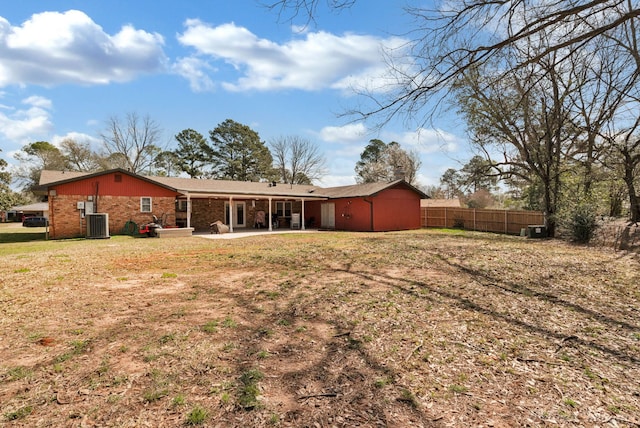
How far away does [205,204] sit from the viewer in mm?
19547

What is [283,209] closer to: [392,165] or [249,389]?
[249,389]

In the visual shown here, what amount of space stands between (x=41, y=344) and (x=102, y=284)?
2.66 m

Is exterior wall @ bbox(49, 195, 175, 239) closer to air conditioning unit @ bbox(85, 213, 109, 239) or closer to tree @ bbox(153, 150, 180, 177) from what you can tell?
air conditioning unit @ bbox(85, 213, 109, 239)

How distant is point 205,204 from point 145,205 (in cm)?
378

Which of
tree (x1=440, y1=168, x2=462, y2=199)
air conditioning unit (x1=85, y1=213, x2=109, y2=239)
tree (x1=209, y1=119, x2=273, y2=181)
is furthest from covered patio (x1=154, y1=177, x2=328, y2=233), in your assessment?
tree (x1=440, y1=168, x2=462, y2=199)

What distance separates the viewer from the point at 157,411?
209 cm

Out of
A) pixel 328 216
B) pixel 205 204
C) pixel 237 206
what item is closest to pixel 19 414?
pixel 205 204

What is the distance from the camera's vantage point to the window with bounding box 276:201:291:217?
73.1ft

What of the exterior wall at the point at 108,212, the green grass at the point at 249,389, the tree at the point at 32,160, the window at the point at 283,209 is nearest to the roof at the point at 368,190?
the window at the point at 283,209

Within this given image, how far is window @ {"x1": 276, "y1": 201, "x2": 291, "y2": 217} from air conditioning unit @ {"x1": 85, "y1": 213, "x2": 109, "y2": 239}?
1056 centimetres

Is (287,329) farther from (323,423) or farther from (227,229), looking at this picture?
(227,229)

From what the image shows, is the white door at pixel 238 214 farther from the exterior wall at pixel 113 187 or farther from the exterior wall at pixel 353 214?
the exterior wall at pixel 353 214

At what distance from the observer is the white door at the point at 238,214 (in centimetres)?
2036

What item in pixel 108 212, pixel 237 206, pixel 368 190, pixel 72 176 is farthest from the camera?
pixel 237 206
